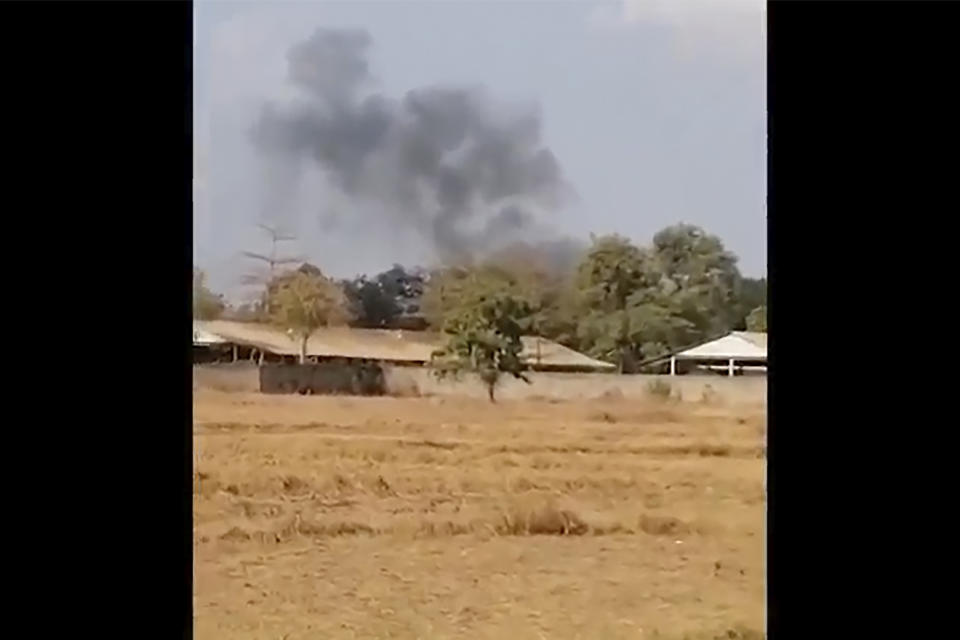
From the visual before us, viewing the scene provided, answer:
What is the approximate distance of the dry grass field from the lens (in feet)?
5.49

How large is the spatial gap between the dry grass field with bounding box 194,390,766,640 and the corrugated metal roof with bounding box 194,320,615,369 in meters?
0.07

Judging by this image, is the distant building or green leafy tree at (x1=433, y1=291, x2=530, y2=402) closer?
the distant building

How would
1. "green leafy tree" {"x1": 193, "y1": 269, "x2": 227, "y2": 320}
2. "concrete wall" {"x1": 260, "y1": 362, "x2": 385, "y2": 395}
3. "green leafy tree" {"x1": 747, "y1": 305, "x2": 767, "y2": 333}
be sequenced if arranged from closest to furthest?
1. "green leafy tree" {"x1": 747, "y1": 305, "x2": 767, "y2": 333}
2. "green leafy tree" {"x1": 193, "y1": 269, "x2": 227, "y2": 320}
3. "concrete wall" {"x1": 260, "y1": 362, "x2": 385, "y2": 395}

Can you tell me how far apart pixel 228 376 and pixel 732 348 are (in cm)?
76

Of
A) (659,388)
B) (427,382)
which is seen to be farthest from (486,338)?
(659,388)

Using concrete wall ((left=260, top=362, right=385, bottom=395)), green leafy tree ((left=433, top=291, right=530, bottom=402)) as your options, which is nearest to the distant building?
green leafy tree ((left=433, top=291, right=530, bottom=402))

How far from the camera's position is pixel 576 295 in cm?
164

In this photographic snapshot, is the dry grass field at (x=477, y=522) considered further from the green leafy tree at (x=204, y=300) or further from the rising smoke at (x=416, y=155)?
the rising smoke at (x=416, y=155)

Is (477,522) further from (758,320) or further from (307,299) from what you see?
(758,320)

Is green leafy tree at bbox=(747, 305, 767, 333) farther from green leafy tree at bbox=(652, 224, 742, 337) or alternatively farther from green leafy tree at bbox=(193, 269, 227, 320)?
green leafy tree at bbox=(193, 269, 227, 320)

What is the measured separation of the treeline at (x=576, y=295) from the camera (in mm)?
1624
